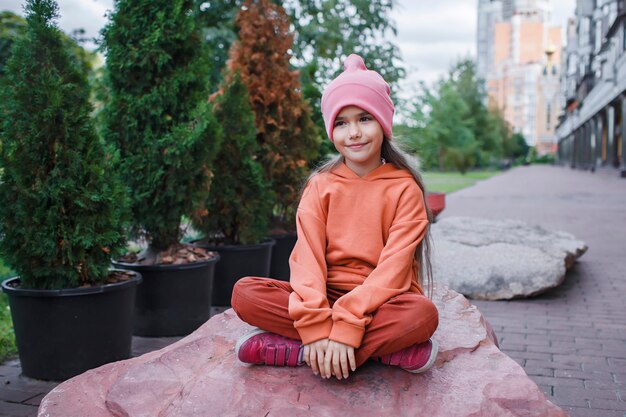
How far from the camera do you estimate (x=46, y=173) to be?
3918 mm

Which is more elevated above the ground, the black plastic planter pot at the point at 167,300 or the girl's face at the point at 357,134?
the girl's face at the point at 357,134

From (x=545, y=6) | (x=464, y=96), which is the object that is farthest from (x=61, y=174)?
(x=545, y=6)

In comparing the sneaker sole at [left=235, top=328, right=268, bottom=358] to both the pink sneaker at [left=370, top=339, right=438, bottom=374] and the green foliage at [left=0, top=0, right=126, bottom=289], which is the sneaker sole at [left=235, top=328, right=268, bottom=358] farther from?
the green foliage at [left=0, top=0, right=126, bottom=289]

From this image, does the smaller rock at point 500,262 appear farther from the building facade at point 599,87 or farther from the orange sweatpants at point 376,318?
the building facade at point 599,87

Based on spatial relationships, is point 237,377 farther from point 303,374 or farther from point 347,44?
point 347,44

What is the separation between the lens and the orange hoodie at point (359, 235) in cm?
255

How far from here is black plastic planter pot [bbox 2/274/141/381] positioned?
149 inches

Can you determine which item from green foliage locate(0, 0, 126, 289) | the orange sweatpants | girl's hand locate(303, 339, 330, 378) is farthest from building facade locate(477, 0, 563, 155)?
girl's hand locate(303, 339, 330, 378)

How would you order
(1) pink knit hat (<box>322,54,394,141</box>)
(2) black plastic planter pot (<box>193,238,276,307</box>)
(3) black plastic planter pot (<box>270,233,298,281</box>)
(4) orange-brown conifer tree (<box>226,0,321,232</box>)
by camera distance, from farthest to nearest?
(3) black plastic planter pot (<box>270,233,298,281</box>)
(4) orange-brown conifer tree (<box>226,0,321,232</box>)
(2) black plastic planter pot (<box>193,238,276,307</box>)
(1) pink knit hat (<box>322,54,394,141</box>)

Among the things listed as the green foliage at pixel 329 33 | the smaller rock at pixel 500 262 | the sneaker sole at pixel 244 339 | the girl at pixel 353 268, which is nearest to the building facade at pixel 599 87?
the green foliage at pixel 329 33

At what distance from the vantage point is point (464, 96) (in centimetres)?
6262

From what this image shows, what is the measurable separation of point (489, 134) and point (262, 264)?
61.9m

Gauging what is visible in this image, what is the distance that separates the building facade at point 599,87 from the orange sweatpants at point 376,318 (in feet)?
→ 95.4

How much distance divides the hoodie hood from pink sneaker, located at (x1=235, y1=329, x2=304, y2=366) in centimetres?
83
